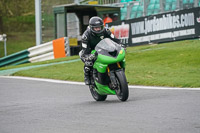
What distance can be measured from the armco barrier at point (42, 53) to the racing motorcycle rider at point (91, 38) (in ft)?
39.3

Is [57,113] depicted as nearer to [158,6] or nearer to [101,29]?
[101,29]

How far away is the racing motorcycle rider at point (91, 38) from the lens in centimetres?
933

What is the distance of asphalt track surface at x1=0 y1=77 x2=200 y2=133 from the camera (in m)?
6.07

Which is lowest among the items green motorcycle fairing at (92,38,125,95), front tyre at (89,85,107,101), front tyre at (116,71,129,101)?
front tyre at (89,85,107,101)

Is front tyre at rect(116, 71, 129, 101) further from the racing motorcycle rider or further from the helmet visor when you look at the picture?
the helmet visor

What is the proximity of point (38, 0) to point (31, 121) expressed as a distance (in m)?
17.6

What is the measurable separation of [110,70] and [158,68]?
6.17 meters

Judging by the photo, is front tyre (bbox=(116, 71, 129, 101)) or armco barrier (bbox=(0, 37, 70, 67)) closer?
front tyre (bbox=(116, 71, 129, 101))

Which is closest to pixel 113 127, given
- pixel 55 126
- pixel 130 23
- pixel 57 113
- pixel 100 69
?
pixel 55 126

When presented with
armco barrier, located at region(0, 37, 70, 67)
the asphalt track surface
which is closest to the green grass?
the asphalt track surface

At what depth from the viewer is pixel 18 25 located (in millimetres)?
54375

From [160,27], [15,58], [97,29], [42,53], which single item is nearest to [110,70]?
[97,29]

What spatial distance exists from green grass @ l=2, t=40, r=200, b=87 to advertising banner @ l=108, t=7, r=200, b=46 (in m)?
0.65

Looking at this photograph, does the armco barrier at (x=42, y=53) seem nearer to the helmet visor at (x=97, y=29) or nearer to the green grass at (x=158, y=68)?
the green grass at (x=158, y=68)
